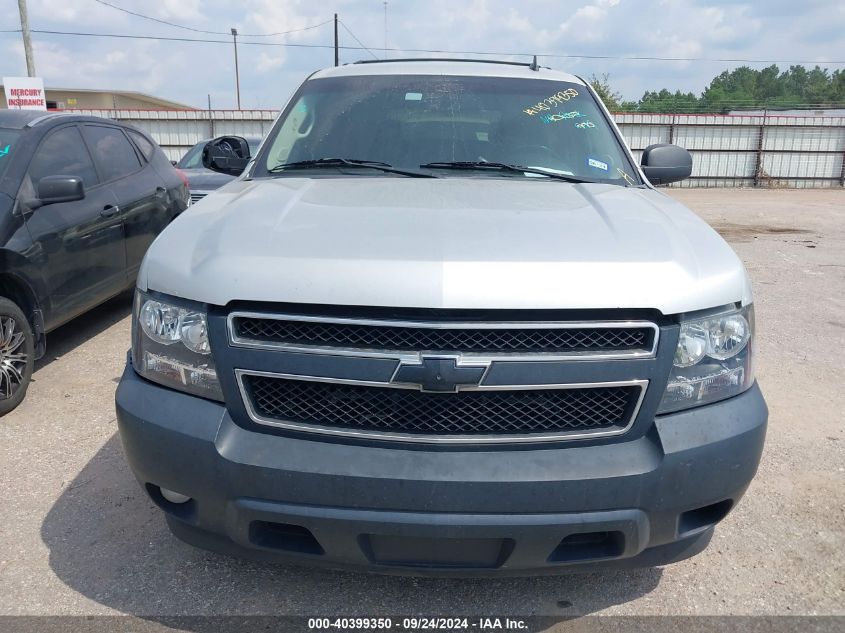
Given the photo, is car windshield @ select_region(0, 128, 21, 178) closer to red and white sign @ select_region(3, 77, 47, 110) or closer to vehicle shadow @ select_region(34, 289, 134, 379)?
vehicle shadow @ select_region(34, 289, 134, 379)

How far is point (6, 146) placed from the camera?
180 inches

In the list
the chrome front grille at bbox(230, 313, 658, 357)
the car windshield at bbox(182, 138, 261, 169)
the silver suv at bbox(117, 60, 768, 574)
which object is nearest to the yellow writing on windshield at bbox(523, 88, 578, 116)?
the silver suv at bbox(117, 60, 768, 574)

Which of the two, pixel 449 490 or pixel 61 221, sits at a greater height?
pixel 61 221

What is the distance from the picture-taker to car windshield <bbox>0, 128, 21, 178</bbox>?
441cm

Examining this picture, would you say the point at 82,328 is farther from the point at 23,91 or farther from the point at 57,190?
the point at 23,91

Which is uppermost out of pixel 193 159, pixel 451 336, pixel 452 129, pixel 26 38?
pixel 26 38

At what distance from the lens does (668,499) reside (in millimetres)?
1997

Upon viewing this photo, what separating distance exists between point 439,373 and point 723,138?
26.8 meters

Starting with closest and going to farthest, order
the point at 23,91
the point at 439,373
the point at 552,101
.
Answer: the point at 439,373 → the point at 552,101 → the point at 23,91

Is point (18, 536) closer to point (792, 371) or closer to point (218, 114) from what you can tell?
point (792, 371)

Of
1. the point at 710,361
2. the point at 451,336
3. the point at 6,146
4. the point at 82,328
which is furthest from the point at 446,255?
the point at 82,328

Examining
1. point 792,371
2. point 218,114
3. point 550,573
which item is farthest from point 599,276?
point 218,114

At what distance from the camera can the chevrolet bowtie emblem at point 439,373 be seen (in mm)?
1916

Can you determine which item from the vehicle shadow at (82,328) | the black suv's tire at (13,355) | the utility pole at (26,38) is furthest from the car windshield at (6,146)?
the utility pole at (26,38)
